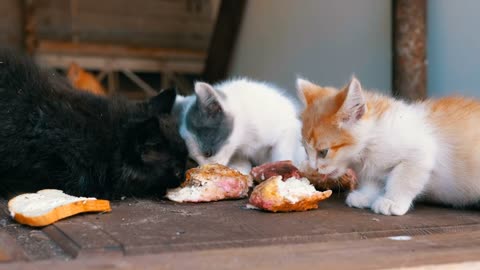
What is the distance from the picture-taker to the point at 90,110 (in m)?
1.94

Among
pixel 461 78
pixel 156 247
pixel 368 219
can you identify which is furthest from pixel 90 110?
pixel 461 78

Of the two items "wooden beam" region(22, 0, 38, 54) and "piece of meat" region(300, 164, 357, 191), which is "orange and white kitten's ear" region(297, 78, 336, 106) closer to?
"piece of meat" region(300, 164, 357, 191)

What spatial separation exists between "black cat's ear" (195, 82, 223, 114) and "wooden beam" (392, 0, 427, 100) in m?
0.95

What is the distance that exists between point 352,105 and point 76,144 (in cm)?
82

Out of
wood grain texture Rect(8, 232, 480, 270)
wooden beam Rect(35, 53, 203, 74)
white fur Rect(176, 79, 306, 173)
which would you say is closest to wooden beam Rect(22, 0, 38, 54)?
wooden beam Rect(35, 53, 203, 74)

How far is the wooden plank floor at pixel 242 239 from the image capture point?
122cm

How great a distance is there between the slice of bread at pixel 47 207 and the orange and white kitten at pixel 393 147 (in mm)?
646

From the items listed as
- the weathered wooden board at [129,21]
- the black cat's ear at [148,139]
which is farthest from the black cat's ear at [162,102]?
the weathered wooden board at [129,21]

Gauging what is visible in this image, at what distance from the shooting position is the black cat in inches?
72.3

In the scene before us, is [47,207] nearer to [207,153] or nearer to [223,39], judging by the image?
[207,153]

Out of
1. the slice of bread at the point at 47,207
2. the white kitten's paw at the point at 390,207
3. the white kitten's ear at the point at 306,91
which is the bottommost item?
the slice of bread at the point at 47,207

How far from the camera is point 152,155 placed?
6.26ft

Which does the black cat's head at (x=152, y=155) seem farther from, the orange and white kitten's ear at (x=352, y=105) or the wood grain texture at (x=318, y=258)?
the wood grain texture at (x=318, y=258)

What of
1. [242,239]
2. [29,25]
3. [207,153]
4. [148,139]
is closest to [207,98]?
[207,153]
